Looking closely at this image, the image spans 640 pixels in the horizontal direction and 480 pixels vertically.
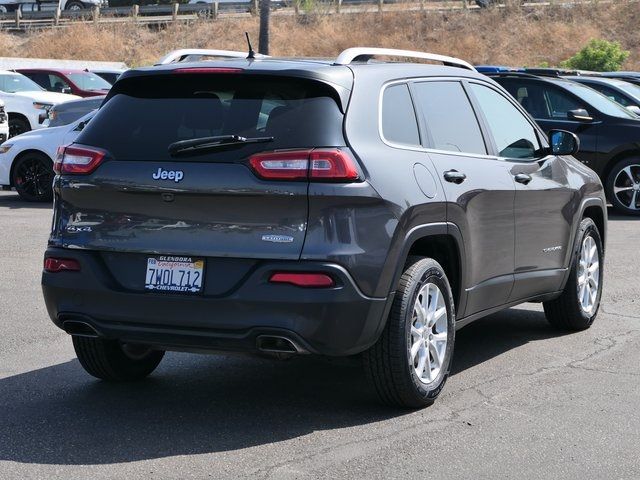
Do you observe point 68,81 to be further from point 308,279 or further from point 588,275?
point 308,279

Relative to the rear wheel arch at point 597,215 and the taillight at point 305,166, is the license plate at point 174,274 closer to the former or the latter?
the taillight at point 305,166

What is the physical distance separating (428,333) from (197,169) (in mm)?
1462

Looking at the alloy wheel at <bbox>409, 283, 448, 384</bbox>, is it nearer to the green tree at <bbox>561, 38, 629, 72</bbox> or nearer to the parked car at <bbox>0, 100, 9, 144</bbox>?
the parked car at <bbox>0, 100, 9, 144</bbox>

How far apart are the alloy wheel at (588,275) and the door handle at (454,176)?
6.35 ft

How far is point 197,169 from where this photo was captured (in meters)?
5.59

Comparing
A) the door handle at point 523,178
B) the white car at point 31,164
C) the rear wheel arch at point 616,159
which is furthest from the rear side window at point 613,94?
the door handle at point 523,178

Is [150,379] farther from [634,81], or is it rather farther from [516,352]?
[634,81]

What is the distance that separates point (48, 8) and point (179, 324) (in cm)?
5608

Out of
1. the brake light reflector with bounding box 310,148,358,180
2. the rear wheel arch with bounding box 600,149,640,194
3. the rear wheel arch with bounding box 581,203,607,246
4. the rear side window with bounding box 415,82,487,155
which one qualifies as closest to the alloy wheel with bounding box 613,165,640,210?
the rear wheel arch with bounding box 600,149,640,194

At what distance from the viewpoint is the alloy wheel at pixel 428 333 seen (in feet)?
19.7

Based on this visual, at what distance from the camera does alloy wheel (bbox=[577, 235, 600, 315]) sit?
26.7 ft

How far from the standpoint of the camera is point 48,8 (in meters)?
59.0

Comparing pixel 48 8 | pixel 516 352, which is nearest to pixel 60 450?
pixel 516 352

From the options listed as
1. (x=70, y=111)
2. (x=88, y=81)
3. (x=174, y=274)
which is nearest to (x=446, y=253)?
(x=174, y=274)
